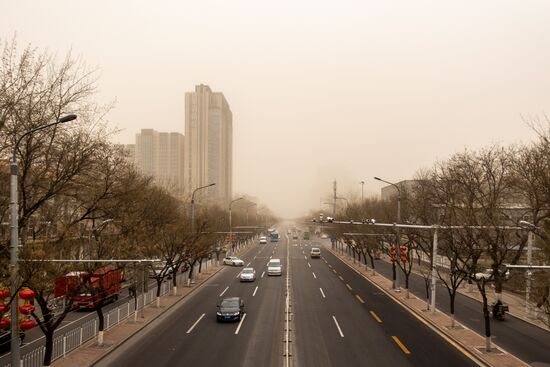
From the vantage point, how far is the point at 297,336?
24438 millimetres

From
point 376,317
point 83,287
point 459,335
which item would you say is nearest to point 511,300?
point 376,317

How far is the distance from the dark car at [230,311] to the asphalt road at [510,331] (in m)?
14.5

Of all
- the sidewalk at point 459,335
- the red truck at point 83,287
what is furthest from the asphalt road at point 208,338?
the sidewalk at point 459,335

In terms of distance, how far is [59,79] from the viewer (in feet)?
58.9

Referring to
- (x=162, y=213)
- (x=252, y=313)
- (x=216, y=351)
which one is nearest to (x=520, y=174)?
(x=252, y=313)

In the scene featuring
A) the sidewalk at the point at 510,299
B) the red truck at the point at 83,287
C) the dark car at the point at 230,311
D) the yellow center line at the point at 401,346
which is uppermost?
the red truck at the point at 83,287

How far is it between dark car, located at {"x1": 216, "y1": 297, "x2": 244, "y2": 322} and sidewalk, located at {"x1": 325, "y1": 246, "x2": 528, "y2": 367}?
12.0 meters

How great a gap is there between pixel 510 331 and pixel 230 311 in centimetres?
1709

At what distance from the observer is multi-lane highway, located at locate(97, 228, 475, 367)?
805 inches

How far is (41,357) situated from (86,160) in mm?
9500

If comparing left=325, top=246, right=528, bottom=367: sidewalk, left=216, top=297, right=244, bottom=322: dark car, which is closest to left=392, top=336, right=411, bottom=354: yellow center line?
left=325, top=246, right=528, bottom=367: sidewalk

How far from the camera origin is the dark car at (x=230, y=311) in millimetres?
27875

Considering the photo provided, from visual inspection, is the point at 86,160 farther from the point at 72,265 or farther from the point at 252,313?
the point at 252,313

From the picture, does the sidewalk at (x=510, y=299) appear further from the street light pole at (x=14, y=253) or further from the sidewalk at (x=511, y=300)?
the street light pole at (x=14, y=253)
